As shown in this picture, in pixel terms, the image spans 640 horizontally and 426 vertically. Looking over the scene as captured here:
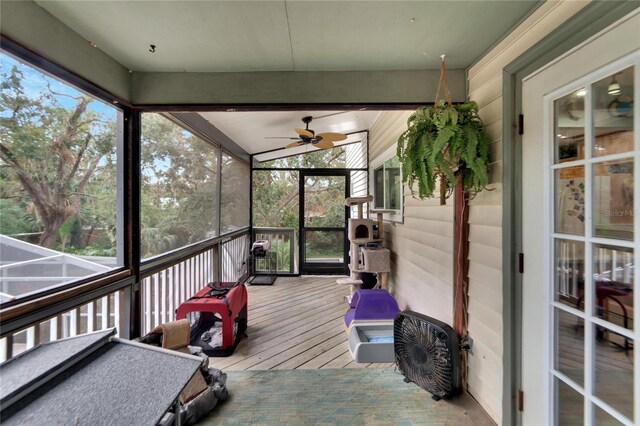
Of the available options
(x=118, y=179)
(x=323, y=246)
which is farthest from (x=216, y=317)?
(x=323, y=246)

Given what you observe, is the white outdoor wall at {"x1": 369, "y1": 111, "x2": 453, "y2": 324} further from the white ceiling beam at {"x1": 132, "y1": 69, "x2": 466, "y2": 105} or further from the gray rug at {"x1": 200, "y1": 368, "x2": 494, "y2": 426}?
the white ceiling beam at {"x1": 132, "y1": 69, "x2": 466, "y2": 105}

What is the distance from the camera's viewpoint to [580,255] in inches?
44.5

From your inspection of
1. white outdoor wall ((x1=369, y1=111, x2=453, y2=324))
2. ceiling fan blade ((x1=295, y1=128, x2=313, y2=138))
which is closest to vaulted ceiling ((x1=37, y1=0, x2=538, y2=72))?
white outdoor wall ((x1=369, y1=111, x2=453, y2=324))

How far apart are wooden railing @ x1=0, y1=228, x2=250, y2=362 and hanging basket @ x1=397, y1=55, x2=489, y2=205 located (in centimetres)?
219

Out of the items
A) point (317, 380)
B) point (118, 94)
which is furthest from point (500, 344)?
point (118, 94)

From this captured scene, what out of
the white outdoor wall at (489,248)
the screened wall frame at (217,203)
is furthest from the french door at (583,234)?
the screened wall frame at (217,203)

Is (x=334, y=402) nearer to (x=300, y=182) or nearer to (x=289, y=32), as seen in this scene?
(x=289, y=32)

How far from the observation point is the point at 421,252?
2588mm

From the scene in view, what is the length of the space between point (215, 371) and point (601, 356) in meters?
2.24

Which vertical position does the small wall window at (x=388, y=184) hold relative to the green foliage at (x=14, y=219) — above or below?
above

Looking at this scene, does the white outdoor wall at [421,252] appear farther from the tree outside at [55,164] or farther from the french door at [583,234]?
the tree outside at [55,164]

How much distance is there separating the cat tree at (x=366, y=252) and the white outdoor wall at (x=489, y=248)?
1554 mm

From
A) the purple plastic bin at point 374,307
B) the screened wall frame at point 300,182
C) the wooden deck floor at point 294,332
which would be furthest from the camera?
the screened wall frame at point 300,182

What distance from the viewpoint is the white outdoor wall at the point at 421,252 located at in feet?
6.85
